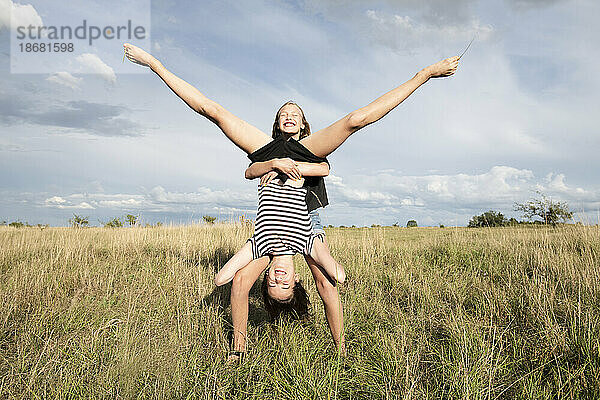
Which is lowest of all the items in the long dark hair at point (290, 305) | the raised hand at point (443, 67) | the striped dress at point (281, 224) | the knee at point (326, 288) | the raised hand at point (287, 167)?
the long dark hair at point (290, 305)

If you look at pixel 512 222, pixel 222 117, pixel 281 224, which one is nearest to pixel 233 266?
pixel 281 224

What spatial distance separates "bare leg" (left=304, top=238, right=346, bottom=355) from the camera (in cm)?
369

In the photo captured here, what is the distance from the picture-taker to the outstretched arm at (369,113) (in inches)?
134

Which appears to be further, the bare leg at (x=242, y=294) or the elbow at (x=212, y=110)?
the elbow at (x=212, y=110)

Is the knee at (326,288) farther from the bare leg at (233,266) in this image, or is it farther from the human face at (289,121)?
the human face at (289,121)

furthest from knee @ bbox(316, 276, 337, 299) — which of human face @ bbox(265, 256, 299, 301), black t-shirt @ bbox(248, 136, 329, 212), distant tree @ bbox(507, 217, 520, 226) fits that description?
distant tree @ bbox(507, 217, 520, 226)

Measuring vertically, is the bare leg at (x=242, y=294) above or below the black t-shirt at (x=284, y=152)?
below

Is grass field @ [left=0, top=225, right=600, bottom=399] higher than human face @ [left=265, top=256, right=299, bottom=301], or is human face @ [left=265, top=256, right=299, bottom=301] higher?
human face @ [left=265, top=256, right=299, bottom=301]

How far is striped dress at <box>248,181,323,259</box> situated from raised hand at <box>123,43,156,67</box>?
6.27 ft

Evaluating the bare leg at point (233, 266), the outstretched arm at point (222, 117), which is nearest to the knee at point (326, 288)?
the bare leg at point (233, 266)

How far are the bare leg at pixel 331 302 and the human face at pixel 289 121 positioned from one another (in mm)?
1305

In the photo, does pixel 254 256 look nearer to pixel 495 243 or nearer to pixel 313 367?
pixel 313 367

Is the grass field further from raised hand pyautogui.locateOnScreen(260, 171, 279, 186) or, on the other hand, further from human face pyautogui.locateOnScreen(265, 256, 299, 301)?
raised hand pyautogui.locateOnScreen(260, 171, 279, 186)

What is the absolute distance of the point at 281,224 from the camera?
3.54 m
